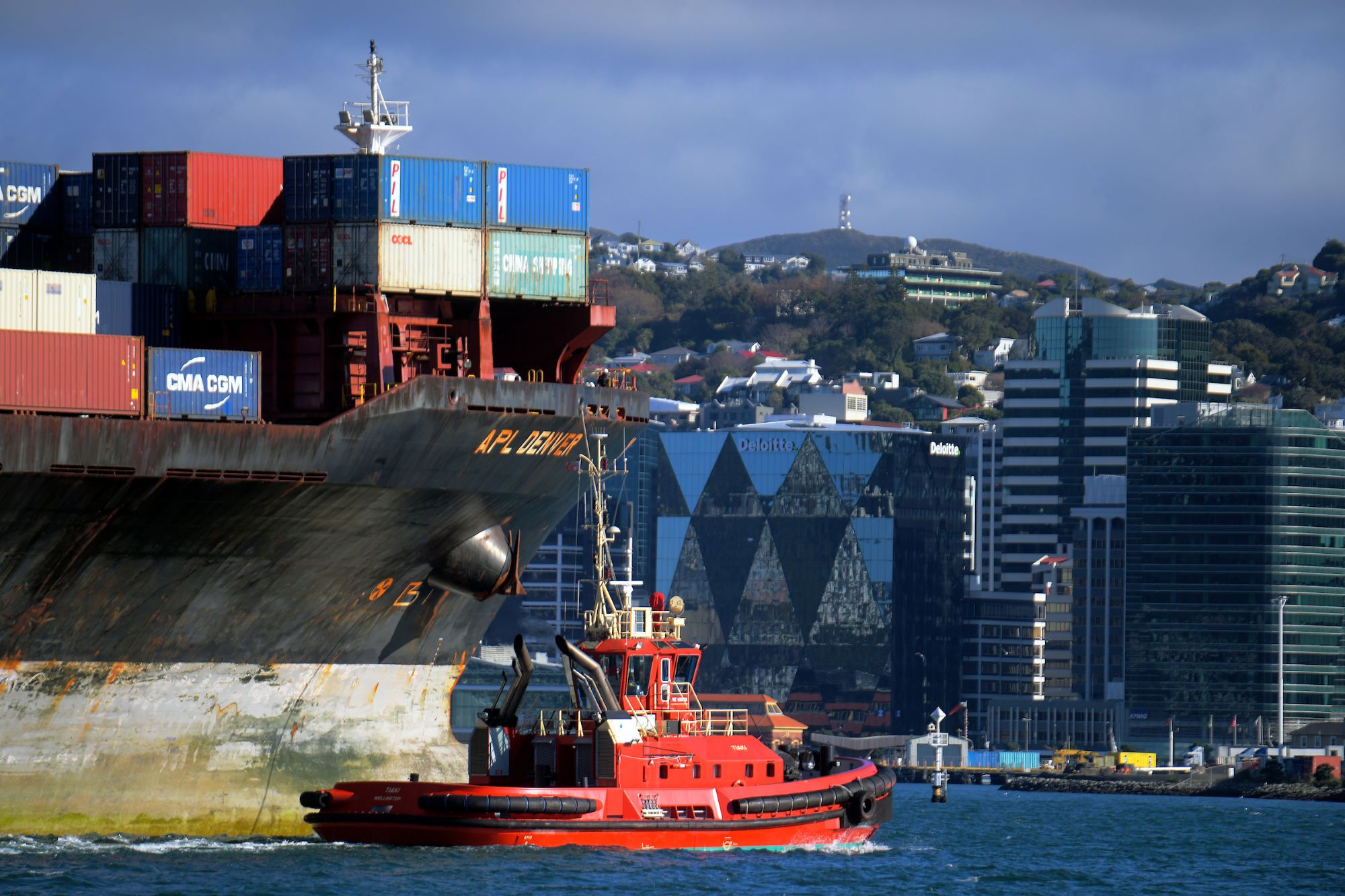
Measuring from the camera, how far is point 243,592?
4697 cm

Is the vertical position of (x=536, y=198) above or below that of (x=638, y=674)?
above

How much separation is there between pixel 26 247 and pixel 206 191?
450cm

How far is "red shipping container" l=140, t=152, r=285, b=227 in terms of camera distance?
170 feet

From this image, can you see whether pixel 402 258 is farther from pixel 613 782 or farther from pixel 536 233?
pixel 613 782

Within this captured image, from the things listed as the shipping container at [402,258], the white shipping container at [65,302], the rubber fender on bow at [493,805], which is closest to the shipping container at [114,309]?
the white shipping container at [65,302]

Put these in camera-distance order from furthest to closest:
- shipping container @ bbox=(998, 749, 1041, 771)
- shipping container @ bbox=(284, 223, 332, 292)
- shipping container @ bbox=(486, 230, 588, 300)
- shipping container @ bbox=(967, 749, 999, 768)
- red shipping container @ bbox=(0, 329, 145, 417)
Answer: shipping container @ bbox=(967, 749, 999, 768)
shipping container @ bbox=(998, 749, 1041, 771)
shipping container @ bbox=(486, 230, 588, 300)
shipping container @ bbox=(284, 223, 332, 292)
red shipping container @ bbox=(0, 329, 145, 417)

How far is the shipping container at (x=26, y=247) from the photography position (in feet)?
173

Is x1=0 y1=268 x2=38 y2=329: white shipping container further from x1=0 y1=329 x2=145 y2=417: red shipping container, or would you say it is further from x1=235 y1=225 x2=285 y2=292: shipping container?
x1=235 y1=225 x2=285 y2=292: shipping container


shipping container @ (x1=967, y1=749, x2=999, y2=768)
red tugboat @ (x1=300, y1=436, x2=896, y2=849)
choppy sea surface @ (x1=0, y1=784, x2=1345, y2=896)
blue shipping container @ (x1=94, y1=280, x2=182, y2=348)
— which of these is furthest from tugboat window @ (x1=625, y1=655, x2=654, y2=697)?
shipping container @ (x1=967, y1=749, x2=999, y2=768)

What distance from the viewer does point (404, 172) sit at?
50.7m

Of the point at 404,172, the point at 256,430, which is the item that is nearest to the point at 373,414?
the point at 256,430

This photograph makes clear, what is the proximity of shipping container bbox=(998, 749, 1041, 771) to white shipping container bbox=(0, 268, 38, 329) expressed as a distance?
12358 centimetres

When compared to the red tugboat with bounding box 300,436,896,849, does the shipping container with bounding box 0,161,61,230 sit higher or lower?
higher

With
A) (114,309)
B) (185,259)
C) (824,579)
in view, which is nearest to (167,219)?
(185,259)
